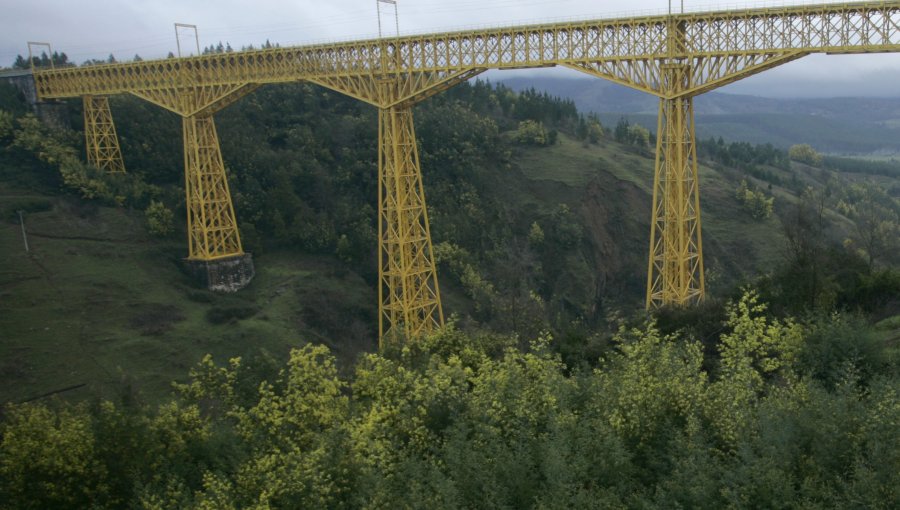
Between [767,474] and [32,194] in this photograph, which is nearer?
[767,474]

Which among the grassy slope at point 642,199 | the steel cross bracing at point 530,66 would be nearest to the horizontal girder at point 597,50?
the steel cross bracing at point 530,66

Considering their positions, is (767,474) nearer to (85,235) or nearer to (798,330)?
(798,330)

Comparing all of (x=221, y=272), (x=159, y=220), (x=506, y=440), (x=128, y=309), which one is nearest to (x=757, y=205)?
(x=221, y=272)

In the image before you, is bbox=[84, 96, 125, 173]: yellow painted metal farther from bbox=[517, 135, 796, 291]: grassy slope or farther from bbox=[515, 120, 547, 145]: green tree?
bbox=[515, 120, 547, 145]: green tree

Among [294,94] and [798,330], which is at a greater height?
[294,94]

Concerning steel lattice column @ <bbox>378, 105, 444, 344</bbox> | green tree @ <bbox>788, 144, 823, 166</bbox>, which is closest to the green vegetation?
steel lattice column @ <bbox>378, 105, 444, 344</bbox>

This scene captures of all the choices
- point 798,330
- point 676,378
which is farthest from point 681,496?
point 798,330
